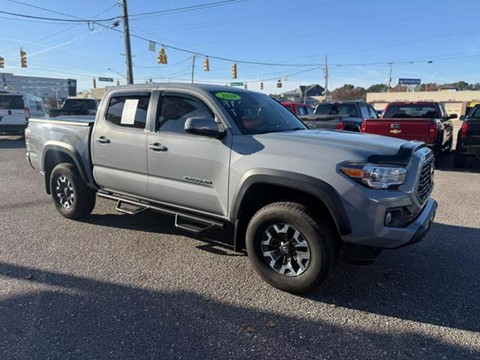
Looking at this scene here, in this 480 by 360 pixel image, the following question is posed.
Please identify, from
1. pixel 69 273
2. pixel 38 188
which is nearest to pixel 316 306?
pixel 69 273

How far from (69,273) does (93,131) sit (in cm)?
199

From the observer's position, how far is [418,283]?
3711 millimetres

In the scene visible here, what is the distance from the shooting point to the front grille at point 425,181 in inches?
135

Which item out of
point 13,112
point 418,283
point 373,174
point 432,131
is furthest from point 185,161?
point 13,112

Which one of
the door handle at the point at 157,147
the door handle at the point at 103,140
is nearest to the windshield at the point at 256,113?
the door handle at the point at 157,147

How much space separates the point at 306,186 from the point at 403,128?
740cm

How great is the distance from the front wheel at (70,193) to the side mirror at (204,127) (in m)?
2.45

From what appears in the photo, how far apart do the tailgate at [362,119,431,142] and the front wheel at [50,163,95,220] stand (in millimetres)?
7420

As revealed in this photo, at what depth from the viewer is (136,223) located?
552cm

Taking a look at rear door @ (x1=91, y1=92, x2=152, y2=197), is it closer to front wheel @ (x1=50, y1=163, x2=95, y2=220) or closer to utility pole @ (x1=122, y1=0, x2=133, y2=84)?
front wheel @ (x1=50, y1=163, x2=95, y2=220)

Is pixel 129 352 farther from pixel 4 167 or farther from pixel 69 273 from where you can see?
pixel 4 167

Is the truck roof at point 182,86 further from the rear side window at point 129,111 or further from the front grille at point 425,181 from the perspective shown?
the front grille at point 425,181

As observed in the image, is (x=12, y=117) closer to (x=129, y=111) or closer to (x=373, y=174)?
(x=129, y=111)

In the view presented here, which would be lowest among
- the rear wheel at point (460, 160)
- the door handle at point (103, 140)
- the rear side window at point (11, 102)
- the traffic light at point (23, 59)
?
the rear wheel at point (460, 160)
